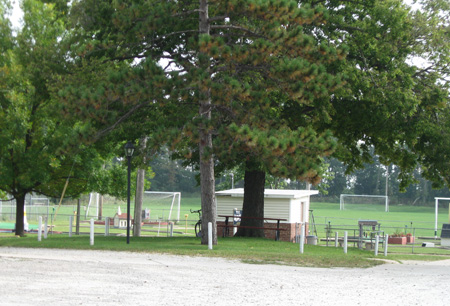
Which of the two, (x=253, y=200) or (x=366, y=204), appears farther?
(x=366, y=204)

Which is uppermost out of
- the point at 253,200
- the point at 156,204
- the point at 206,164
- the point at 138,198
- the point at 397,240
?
the point at 206,164

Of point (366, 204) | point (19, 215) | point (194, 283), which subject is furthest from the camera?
point (366, 204)

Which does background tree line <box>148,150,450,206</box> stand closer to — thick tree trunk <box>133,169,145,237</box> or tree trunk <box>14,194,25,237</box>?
tree trunk <box>14,194,25,237</box>

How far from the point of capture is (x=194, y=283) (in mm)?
11891

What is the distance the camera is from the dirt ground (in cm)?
1009

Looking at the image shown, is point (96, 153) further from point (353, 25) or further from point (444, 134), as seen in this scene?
point (444, 134)

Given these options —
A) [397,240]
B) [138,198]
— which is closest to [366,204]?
[397,240]

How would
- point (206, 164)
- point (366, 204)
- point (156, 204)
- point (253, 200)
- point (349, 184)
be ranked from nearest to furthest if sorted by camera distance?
point (206, 164), point (253, 200), point (156, 204), point (366, 204), point (349, 184)

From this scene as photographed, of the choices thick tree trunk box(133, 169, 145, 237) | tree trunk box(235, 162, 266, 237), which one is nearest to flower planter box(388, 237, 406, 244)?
tree trunk box(235, 162, 266, 237)

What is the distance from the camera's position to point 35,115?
27.9 metres

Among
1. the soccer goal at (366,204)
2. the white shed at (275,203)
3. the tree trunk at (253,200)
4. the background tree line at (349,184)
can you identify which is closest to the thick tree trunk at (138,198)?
the tree trunk at (253,200)

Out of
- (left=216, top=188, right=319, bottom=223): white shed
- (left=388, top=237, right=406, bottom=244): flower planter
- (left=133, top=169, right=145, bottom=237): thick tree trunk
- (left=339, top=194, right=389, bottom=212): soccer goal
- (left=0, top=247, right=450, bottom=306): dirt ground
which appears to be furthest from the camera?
(left=339, top=194, right=389, bottom=212): soccer goal

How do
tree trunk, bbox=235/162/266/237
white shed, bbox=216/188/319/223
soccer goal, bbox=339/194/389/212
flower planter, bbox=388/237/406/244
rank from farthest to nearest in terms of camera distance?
soccer goal, bbox=339/194/389/212 → flower planter, bbox=388/237/406/244 → white shed, bbox=216/188/319/223 → tree trunk, bbox=235/162/266/237

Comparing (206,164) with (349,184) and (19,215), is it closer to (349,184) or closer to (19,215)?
(19,215)
